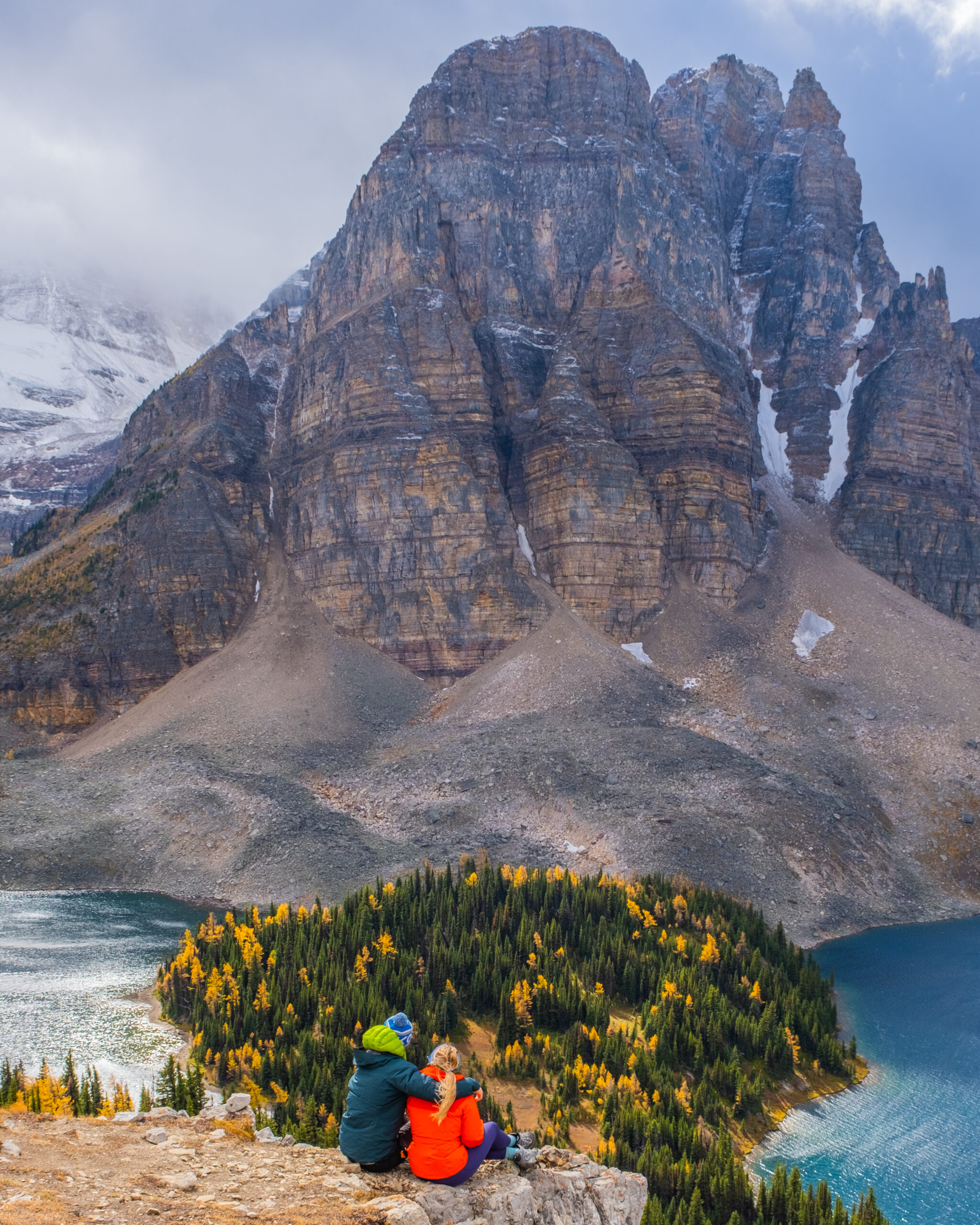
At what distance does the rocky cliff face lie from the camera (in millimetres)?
85000

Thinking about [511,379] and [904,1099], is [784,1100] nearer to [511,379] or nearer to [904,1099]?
[904,1099]

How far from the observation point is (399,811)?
60.3 meters

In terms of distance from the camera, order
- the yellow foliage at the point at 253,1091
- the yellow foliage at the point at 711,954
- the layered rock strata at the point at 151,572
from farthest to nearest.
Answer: the layered rock strata at the point at 151,572 → the yellow foliage at the point at 711,954 → the yellow foliage at the point at 253,1091

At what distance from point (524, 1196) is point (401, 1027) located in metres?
2.41

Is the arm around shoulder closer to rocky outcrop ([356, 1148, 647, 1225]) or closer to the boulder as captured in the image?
rocky outcrop ([356, 1148, 647, 1225])

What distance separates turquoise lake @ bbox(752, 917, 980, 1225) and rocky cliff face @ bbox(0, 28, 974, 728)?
1741 inches

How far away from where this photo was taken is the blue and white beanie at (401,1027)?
11.4 meters

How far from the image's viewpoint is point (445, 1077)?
1083 centimetres

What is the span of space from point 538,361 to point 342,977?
242 feet

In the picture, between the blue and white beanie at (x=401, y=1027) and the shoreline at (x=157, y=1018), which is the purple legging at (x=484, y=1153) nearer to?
the blue and white beanie at (x=401, y=1027)

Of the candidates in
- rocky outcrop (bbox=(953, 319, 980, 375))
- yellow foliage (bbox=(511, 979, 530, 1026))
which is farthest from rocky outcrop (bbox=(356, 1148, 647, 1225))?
rocky outcrop (bbox=(953, 319, 980, 375))

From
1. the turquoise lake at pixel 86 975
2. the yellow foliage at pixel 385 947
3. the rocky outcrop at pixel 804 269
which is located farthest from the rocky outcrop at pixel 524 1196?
the rocky outcrop at pixel 804 269

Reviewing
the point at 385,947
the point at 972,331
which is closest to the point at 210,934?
the point at 385,947

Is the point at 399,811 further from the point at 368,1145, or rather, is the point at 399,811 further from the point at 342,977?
the point at 368,1145
